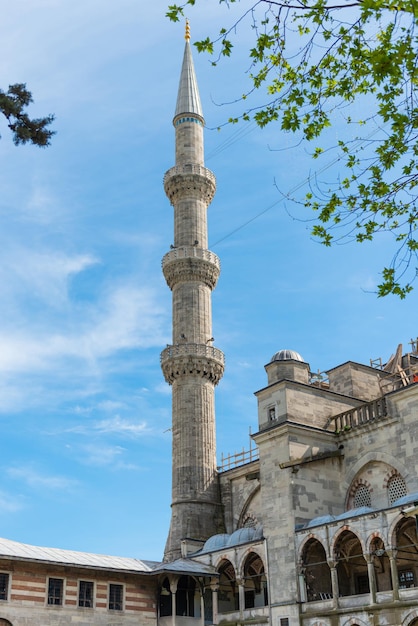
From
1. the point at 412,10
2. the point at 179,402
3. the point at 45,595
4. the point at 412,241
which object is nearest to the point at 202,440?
the point at 179,402

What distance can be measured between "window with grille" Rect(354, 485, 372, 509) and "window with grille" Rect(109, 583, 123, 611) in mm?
10078

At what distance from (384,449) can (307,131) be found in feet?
68.3

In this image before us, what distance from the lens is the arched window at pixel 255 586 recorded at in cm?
3259

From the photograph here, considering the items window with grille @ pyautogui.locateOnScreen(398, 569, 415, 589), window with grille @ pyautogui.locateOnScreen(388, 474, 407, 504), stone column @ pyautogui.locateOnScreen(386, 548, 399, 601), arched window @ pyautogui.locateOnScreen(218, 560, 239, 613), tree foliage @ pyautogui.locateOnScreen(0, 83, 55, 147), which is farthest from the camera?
arched window @ pyautogui.locateOnScreen(218, 560, 239, 613)

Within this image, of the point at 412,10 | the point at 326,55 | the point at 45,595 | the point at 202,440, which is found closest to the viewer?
the point at 412,10

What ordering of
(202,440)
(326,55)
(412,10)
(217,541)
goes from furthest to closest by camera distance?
(202,440) → (217,541) → (326,55) → (412,10)

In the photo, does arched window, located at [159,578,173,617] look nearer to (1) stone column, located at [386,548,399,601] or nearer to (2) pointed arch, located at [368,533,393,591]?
(2) pointed arch, located at [368,533,393,591]

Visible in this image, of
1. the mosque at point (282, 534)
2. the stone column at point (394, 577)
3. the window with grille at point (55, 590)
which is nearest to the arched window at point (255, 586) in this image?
the mosque at point (282, 534)

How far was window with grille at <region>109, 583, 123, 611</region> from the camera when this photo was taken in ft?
98.5

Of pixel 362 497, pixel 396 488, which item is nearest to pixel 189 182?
pixel 362 497

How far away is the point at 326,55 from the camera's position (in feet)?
34.8

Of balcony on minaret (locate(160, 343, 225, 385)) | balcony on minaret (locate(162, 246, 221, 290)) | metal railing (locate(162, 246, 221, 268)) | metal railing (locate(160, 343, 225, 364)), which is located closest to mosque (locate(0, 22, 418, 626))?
balcony on minaret (locate(160, 343, 225, 385))

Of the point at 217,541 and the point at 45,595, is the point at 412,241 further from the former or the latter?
the point at 217,541

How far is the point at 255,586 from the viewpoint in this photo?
33.4 meters
